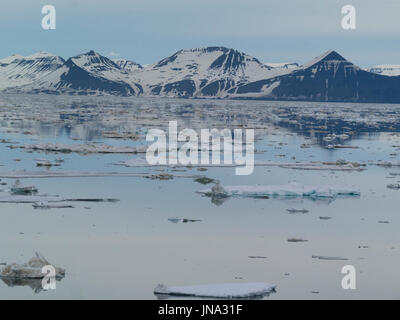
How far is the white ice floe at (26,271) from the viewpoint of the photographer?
8.32m

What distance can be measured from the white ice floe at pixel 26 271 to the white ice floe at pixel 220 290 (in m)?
1.56

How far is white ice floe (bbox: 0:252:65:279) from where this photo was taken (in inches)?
328

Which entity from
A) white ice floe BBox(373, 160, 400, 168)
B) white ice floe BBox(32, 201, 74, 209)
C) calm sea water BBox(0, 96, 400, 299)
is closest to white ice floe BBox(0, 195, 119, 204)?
white ice floe BBox(32, 201, 74, 209)

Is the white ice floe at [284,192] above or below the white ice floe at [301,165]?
below

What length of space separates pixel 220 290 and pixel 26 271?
2569mm

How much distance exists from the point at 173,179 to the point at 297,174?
373 cm

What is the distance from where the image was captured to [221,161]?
20.6 meters

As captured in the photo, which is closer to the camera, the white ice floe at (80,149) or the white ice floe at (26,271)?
the white ice floe at (26,271)

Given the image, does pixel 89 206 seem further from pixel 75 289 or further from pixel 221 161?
pixel 221 161

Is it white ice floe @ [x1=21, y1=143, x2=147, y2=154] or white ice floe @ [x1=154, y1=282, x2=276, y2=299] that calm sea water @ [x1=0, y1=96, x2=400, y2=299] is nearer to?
white ice floe @ [x1=154, y1=282, x2=276, y2=299]

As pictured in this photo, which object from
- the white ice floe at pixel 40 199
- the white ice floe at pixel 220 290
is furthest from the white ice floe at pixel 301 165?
the white ice floe at pixel 220 290

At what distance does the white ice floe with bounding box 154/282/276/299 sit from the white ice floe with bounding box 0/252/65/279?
5.11 ft

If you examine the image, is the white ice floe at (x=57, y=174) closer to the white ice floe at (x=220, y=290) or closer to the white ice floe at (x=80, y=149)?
the white ice floe at (x=80, y=149)

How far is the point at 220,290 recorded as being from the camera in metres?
7.87
